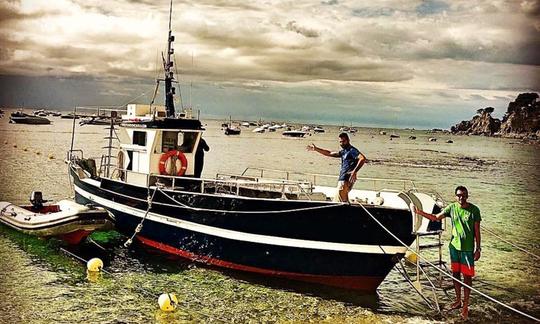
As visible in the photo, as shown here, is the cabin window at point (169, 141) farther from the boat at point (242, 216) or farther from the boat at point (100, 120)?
the boat at point (100, 120)

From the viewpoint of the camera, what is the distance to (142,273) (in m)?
8.84

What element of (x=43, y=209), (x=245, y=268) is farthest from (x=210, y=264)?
(x=43, y=209)

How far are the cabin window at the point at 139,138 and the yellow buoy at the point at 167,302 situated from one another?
14.6 feet

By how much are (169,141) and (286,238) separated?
388cm

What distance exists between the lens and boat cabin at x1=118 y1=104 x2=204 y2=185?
10.6 metres

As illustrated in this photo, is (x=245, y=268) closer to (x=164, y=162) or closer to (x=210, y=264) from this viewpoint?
(x=210, y=264)

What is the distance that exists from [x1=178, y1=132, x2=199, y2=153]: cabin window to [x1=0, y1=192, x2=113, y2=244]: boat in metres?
2.06

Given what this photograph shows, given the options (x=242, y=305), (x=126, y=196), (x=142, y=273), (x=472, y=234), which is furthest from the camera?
(x=126, y=196)

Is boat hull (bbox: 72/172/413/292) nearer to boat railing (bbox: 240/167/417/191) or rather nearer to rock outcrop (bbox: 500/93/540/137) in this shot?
boat railing (bbox: 240/167/417/191)

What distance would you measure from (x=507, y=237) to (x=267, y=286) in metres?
7.67

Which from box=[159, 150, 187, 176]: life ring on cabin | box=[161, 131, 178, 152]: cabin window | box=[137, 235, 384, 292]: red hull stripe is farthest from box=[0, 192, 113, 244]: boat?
box=[137, 235, 384, 292]: red hull stripe

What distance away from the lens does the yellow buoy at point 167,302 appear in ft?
23.3

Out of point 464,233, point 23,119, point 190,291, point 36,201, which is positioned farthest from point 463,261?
point 23,119

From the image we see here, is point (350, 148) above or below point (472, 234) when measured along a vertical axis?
above
